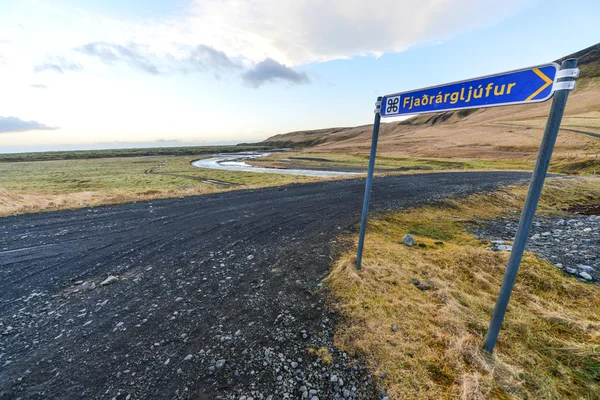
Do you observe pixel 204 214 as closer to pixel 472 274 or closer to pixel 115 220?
pixel 115 220

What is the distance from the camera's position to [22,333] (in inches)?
187

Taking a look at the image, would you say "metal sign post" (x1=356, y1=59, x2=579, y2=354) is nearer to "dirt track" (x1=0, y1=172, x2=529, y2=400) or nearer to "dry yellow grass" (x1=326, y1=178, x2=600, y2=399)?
"dry yellow grass" (x1=326, y1=178, x2=600, y2=399)

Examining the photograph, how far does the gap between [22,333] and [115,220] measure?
25.7ft

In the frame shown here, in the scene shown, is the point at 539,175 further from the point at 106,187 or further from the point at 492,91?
the point at 106,187

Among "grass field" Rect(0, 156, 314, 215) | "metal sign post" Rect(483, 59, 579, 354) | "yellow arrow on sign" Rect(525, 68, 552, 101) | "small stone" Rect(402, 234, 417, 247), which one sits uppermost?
"yellow arrow on sign" Rect(525, 68, 552, 101)

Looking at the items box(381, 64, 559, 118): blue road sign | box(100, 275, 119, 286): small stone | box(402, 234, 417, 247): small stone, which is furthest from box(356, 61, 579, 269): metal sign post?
box(100, 275, 119, 286): small stone

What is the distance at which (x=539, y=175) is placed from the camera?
3.13 metres

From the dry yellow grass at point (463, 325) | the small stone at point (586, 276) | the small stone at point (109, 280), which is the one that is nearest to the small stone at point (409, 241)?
the dry yellow grass at point (463, 325)

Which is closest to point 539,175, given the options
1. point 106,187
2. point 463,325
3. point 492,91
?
point 492,91

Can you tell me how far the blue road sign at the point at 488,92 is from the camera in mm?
2949

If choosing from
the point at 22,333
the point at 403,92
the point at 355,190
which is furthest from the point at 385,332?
the point at 355,190

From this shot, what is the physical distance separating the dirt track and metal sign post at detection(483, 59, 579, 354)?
2358mm

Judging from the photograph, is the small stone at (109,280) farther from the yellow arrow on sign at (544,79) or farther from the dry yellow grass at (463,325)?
Result: the yellow arrow on sign at (544,79)

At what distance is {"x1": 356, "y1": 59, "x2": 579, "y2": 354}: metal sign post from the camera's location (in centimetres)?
285
